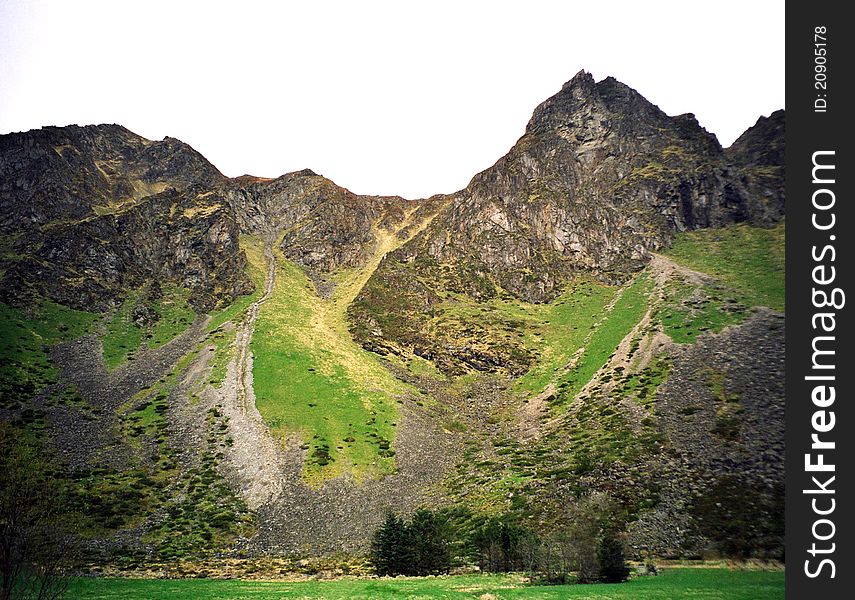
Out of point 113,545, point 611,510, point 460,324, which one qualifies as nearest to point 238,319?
point 460,324

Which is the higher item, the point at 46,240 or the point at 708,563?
the point at 46,240

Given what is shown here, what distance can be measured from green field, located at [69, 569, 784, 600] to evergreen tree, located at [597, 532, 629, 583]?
1.07 m

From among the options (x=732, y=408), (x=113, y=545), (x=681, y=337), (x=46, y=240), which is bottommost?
(x=113, y=545)

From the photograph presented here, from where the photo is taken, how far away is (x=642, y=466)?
56062 millimetres

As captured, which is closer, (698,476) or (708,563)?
(708,563)

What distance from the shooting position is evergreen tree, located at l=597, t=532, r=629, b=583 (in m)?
32.5

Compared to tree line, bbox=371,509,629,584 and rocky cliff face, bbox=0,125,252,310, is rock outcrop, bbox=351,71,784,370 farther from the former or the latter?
tree line, bbox=371,509,629,584

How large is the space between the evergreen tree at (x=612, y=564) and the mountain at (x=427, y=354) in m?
12.1

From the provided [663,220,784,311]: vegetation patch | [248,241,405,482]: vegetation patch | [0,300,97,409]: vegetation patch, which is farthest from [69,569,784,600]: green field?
[663,220,784,311]: vegetation patch

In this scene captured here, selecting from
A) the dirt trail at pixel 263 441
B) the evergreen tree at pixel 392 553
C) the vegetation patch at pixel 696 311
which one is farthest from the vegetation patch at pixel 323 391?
the vegetation patch at pixel 696 311

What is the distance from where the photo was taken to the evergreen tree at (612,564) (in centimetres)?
3253

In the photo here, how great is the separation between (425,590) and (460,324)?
348 feet

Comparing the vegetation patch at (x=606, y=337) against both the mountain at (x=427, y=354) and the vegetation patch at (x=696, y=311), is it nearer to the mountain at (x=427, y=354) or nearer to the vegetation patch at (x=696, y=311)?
the mountain at (x=427, y=354)

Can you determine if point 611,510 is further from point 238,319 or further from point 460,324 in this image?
point 238,319
